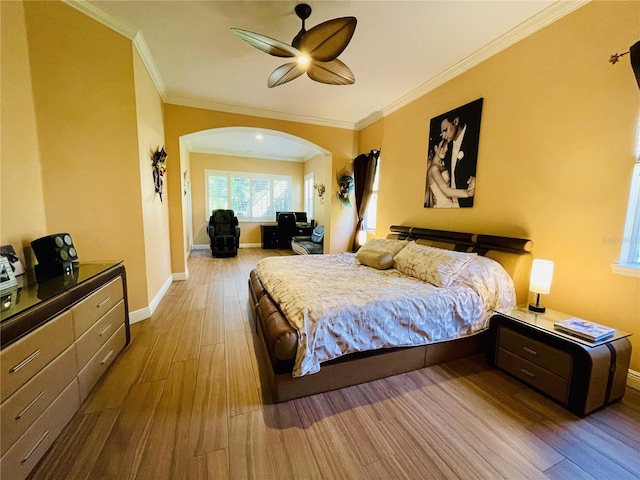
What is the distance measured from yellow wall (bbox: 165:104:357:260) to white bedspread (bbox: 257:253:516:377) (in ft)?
7.99

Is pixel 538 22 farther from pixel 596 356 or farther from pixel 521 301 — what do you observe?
pixel 596 356

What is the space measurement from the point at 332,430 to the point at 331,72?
2.80m

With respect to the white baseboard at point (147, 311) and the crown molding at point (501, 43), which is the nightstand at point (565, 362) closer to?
the crown molding at point (501, 43)

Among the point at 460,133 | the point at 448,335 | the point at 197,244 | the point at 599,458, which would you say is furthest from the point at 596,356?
the point at 197,244

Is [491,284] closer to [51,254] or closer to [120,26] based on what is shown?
[51,254]

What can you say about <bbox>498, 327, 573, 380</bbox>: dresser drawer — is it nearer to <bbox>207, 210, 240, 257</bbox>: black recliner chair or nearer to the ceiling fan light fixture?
the ceiling fan light fixture

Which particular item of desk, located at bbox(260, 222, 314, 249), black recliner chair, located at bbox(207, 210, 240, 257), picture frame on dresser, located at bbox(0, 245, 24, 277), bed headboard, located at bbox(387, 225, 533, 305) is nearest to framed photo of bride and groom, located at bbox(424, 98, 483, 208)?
bed headboard, located at bbox(387, 225, 533, 305)

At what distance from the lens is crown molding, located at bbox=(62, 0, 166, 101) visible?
210 cm

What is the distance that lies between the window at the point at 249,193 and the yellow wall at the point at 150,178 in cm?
378

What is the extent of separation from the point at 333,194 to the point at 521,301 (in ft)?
11.0

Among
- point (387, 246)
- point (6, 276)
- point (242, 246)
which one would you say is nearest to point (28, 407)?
point (6, 276)

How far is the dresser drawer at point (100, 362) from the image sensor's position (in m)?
1.56

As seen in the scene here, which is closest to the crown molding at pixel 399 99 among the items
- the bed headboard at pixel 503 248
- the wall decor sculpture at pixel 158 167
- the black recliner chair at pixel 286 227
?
the wall decor sculpture at pixel 158 167

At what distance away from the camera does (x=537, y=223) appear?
2219 mm
